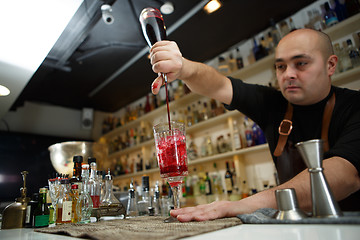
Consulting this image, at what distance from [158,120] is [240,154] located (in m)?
1.61

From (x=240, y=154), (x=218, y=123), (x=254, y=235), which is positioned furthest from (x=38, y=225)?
(x=218, y=123)

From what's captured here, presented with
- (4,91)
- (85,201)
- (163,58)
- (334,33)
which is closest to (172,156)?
(163,58)

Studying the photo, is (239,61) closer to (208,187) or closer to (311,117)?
(208,187)

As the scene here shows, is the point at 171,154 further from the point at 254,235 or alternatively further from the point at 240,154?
the point at 240,154

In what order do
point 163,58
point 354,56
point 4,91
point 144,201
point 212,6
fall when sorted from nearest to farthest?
point 163,58
point 144,201
point 4,91
point 354,56
point 212,6

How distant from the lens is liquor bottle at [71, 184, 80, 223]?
43.9 inches

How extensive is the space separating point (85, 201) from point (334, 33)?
235 centimetres

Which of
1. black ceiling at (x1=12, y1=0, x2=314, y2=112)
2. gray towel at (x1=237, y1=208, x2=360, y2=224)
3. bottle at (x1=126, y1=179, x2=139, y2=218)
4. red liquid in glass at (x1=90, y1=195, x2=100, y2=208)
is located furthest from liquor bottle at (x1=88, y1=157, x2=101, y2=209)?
black ceiling at (x1=12, y1=0, x2=314, y2=112)

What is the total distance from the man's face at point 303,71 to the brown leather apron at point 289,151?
77mm

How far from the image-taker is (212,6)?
228cm

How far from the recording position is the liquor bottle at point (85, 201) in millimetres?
1108

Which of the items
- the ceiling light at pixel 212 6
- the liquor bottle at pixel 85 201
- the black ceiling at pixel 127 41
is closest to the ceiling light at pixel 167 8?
the black ceiling at pixel 127 41

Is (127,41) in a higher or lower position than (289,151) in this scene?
higher

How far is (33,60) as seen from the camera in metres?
1.37
